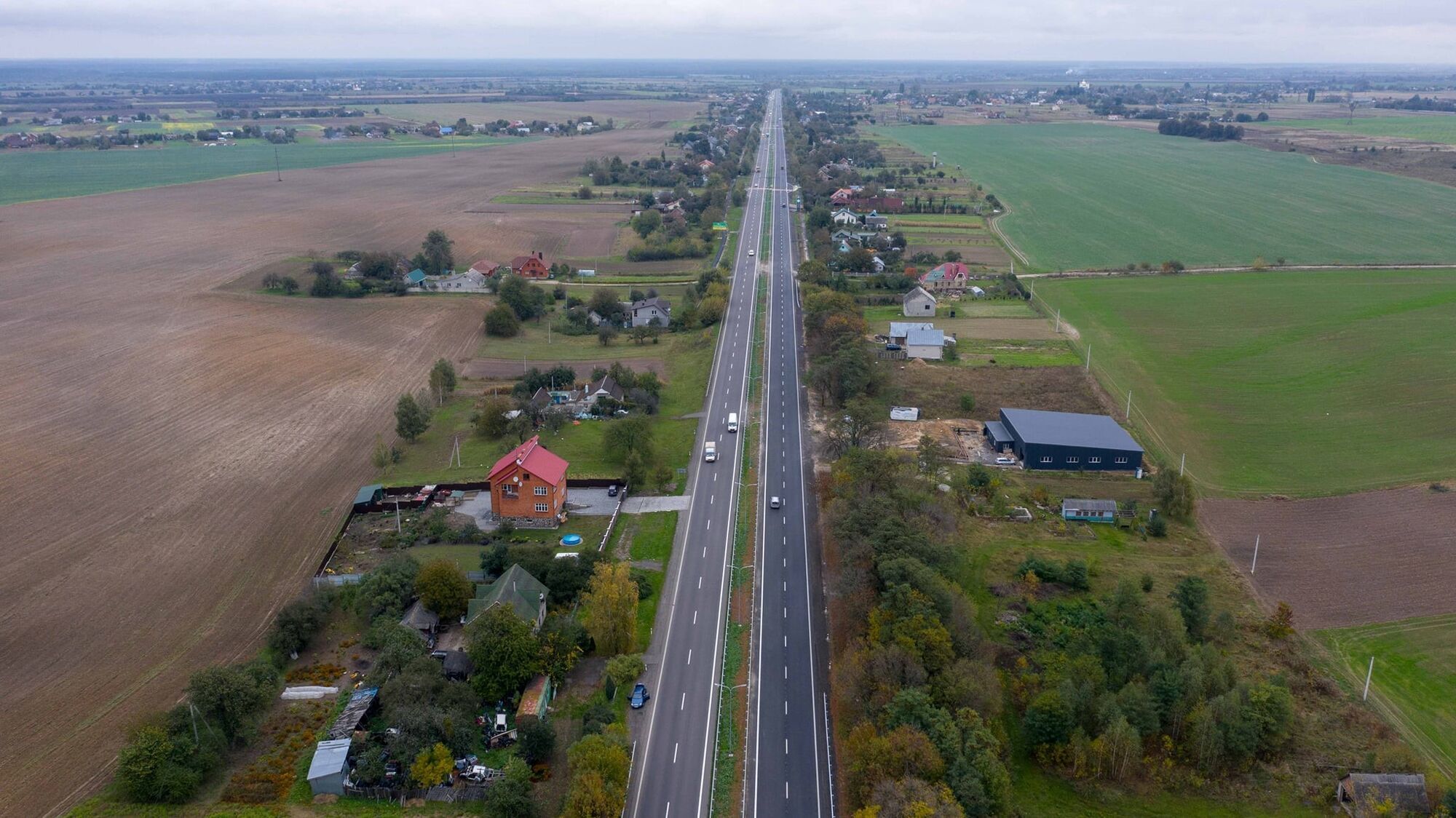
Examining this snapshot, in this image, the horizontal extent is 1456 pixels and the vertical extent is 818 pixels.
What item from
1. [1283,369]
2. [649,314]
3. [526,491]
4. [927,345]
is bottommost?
[526,491]

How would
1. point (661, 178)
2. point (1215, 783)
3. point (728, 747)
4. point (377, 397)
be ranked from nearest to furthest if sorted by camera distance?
point (1215, 783), point (728, 747), point (377, 397), point (661, 178)

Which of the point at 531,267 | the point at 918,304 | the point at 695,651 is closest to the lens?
the point at 695,651

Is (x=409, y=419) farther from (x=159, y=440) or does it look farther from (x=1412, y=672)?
(x=1412, y=672)

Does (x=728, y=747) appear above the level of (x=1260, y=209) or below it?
below

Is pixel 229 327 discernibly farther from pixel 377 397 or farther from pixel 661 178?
pixel 661 178

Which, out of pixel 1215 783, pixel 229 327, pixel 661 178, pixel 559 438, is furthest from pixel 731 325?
pixel 661 178

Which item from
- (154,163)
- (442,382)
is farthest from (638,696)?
(154,163)

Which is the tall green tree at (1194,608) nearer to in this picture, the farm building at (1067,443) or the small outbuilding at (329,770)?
the farm building at (1067,443)
